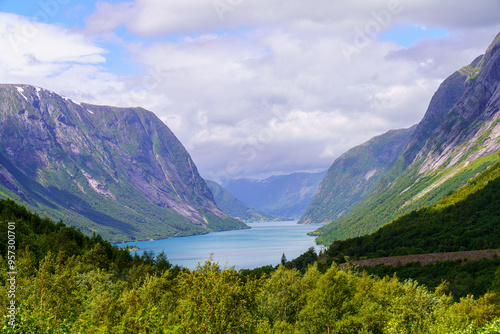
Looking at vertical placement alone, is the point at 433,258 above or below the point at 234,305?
below

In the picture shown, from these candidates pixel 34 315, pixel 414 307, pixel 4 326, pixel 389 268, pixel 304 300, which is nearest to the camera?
pixel 4 326

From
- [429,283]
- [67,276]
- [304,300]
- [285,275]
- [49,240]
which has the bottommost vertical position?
[429,283]

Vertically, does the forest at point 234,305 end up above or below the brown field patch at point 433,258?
above

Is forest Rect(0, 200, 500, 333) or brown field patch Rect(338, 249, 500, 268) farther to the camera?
brown field patch Rect(338, 249, 500, 268)

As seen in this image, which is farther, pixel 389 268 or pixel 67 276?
pixel 389 268

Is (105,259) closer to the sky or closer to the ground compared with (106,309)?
closer to the sky

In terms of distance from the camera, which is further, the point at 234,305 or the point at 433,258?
the point at 433,258

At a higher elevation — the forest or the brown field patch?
the forest

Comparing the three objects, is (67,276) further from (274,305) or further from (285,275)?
(285,275)

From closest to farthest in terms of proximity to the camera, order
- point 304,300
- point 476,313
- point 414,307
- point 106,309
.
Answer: point 106,309 → point 476,313 → point 414,307 → point 304,300

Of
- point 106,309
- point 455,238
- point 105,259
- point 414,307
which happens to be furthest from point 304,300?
point 455,238

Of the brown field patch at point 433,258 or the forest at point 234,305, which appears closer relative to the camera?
the forest at point 234,305
